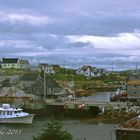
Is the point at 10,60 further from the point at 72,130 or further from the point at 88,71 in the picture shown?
the point at 72,130

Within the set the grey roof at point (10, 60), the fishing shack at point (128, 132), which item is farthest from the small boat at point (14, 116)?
the grey roof at point (10, 60)

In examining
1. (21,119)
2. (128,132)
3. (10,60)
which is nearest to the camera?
(128,132)

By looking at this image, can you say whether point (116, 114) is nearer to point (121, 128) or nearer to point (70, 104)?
point (70, 104)

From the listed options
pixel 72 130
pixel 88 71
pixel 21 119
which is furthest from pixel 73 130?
pixel 88 71

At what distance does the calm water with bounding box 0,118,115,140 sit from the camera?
137 ft

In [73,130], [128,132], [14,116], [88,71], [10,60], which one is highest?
[10,60]

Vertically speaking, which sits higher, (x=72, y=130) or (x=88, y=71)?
(x=88, y=71)

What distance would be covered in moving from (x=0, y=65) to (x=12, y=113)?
10450 centimetres

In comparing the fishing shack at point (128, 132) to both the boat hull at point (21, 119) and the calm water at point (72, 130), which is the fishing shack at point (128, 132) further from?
the boat hull at point (21, 119)

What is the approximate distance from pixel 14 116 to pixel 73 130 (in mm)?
8867

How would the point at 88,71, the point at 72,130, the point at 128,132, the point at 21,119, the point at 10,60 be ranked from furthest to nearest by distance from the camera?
the point at 88,71
the point at 10,60
the point at 21,119
the point at 72,130
the point at 128,132

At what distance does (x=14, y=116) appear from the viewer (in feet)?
168

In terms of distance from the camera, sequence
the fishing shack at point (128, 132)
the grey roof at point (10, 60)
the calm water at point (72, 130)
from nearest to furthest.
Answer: the fishing shack at point (128, 132) < the calm water at point (72, 130) < the grey roof at point (10, 60)

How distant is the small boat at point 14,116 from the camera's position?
5094 cm
